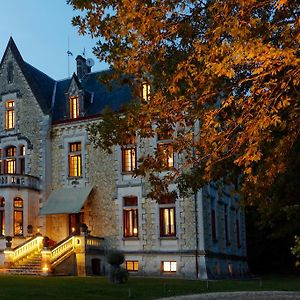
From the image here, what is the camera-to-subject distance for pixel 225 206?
35.1 metres

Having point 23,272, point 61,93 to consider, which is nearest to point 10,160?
point 61,93

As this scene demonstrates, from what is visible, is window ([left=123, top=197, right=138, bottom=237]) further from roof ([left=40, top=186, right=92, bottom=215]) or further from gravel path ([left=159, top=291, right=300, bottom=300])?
gravel path ([left=159, top=291, right=300, bottom=300])

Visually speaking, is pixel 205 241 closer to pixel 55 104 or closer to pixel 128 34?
pixel 55 104

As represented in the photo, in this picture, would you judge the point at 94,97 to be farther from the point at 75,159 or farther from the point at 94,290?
the point at 94,290

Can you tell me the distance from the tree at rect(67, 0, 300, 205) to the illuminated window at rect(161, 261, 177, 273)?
18207 millimetres

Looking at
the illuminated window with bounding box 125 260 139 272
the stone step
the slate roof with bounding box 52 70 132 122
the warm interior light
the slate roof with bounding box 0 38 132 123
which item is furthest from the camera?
the slate roof with bounding box 0 38 132 123

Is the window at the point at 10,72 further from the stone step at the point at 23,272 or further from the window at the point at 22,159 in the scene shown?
the stone step at the point at 23,272

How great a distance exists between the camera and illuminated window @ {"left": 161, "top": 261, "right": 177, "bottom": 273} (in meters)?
30.2

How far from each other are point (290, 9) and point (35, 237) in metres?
23.8

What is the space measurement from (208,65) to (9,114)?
92.9 ft

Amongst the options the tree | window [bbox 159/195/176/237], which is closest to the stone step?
window [bbox 159/195/176/237]

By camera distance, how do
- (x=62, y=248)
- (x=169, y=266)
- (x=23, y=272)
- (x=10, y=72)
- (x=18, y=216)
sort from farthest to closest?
(x=10, y=72), (x=18, y=216), (x=169, y=266), (x=62, y=248), (x=23, y=272)

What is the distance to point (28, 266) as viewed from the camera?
2966 cm

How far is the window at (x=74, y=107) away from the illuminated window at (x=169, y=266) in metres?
10.4
